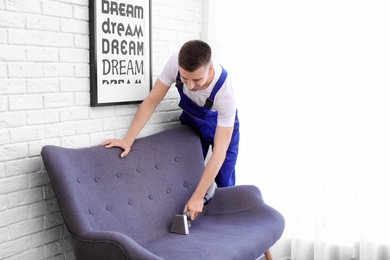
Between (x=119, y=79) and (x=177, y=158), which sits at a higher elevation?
(x=119, y=79)

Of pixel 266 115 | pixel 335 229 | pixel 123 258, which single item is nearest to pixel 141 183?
pixel 123 258

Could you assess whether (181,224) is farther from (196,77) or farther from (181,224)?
(196,77)

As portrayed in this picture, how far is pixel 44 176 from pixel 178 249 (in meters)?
0.74

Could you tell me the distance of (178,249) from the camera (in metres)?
2.35

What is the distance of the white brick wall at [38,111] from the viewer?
7.30 feet

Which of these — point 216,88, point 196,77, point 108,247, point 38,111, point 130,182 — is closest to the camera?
point 108,247

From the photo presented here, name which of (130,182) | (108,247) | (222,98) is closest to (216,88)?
(222,98)

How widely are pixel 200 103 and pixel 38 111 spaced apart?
0.93m

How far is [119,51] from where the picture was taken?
9.07 feet

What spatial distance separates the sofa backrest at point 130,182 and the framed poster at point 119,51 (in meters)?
0.30

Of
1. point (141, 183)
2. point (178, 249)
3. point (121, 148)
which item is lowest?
point (178, 249)

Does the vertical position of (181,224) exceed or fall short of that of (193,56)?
it falls short

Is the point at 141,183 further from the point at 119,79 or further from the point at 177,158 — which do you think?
the point at 119,79

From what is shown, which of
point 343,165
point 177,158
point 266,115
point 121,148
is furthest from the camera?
point 266,115
